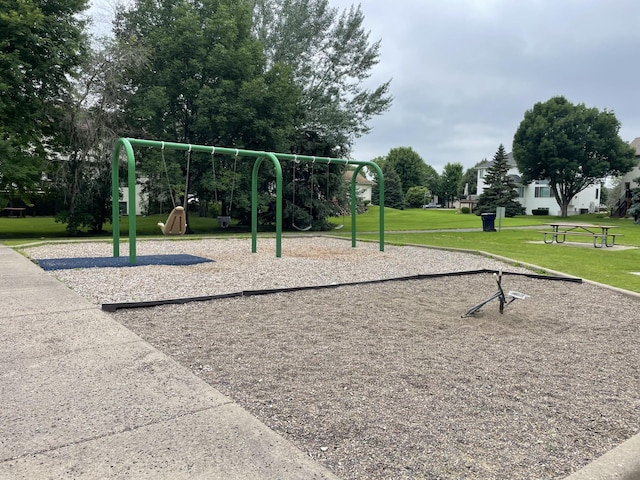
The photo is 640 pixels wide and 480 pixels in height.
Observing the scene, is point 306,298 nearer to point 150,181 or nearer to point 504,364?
point 504,364

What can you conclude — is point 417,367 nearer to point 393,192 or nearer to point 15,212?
point 15,212

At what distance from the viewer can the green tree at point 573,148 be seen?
133ft

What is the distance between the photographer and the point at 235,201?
2184cm

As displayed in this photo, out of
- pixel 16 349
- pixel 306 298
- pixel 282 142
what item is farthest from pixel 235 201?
pixel 16 349

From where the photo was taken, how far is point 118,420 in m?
2.58

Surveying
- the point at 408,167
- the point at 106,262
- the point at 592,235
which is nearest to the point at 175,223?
the point at 106,262

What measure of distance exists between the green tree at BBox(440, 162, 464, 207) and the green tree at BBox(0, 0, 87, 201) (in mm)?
79132

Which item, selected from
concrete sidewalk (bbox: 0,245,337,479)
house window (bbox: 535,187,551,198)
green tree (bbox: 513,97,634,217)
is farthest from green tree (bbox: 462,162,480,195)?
concrete sidewalk (bbox: 0,245,337,479)

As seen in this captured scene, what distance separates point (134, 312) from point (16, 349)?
1482mm

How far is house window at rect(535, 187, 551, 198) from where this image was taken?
51031 millimetres

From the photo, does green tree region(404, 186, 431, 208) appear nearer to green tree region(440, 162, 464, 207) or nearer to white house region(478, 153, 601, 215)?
green tree region(440, 162, 464, 207)

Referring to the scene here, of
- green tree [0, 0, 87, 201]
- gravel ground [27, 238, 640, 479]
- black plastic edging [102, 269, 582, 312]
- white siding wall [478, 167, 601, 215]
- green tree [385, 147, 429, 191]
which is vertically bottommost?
gravel ground [27, 238, 640, 479]

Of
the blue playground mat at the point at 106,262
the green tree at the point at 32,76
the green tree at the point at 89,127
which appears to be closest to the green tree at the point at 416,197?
the green tree at the point at 89,127

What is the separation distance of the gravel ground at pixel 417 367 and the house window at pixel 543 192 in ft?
159
